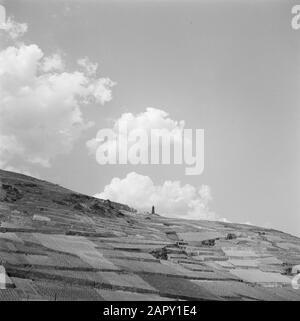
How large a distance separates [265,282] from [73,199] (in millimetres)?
54331

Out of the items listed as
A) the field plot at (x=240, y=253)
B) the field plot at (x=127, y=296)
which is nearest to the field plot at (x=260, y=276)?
the field plot at (x=240, y=253)

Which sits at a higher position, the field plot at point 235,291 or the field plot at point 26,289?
the field plot at point 26,289

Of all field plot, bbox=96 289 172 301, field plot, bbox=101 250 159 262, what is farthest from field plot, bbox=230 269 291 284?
field plot, bbox=96 289 172 301

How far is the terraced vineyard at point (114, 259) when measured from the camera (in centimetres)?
3509

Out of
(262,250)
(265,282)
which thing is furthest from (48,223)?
(262,250)

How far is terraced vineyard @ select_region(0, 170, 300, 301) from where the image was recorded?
35.1 m

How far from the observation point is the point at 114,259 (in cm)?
4819

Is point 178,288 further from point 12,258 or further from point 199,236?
point 199,236

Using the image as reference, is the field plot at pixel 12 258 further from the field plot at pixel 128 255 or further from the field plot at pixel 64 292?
the field plot at pixel 128 255

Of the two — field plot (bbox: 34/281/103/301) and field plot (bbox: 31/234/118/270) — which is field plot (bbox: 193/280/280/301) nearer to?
field plot (bbox: 31/234/118/270)

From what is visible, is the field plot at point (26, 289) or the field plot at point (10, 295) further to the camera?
the field plot at point (26, 289)

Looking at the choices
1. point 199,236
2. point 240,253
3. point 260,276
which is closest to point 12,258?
point 260,276
